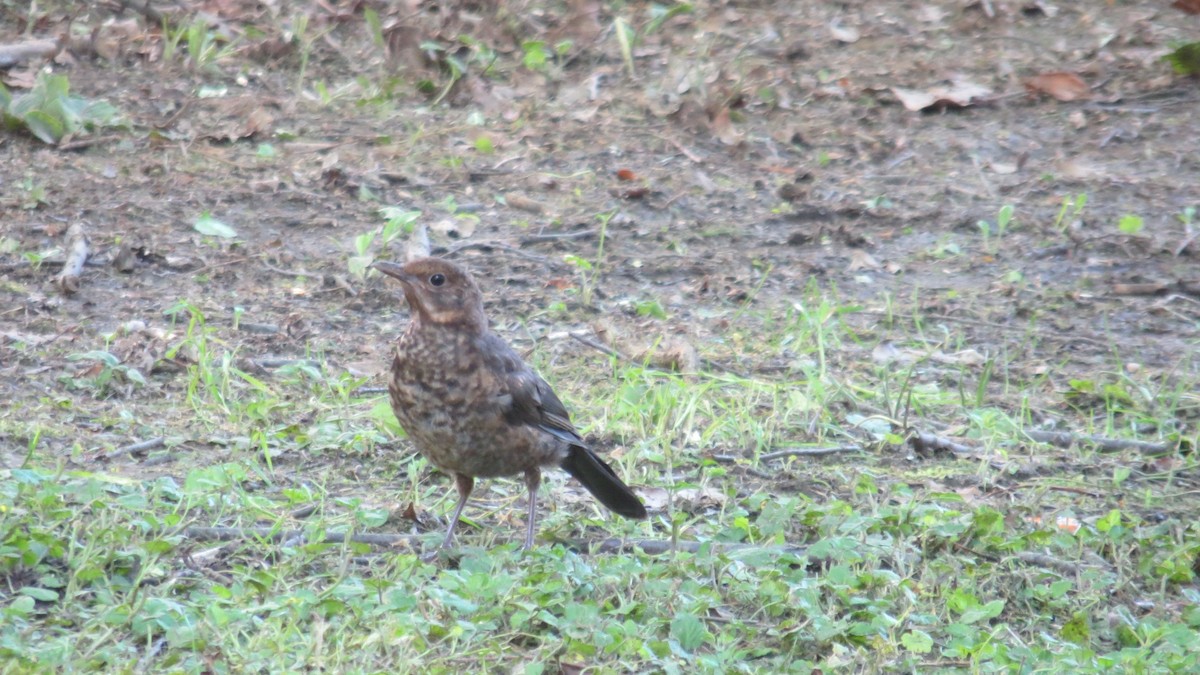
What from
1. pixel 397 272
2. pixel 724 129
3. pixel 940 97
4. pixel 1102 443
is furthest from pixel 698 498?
pixel 940 97

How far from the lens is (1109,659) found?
4.14 metres

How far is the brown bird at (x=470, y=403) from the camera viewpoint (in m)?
4.80

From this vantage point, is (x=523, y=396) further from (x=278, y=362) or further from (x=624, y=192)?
(x=624, y=192)

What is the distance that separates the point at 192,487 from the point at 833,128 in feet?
18.9

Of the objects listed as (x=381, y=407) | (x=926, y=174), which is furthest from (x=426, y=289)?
(x=926, y=174)

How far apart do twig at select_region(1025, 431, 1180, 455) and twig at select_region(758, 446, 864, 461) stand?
2.69 feet

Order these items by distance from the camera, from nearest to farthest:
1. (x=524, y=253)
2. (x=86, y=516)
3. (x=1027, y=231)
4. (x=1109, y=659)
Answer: (x=1109, y=659), (x=86, y=516), (x=524, y=253), (x=1027, y=231)

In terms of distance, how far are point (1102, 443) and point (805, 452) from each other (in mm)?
1306

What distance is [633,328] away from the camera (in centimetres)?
692

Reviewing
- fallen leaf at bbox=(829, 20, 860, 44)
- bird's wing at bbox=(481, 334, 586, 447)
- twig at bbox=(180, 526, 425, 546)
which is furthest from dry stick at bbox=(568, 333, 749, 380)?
fallen leaf at bbox=(829, 20, 860, 44)

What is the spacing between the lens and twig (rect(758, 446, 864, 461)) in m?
5.75

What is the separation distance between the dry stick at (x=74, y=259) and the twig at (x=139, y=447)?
1.56 metres

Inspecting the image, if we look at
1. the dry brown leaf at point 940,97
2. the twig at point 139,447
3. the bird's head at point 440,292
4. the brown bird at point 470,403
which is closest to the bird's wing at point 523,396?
the brown bird at point 470,403

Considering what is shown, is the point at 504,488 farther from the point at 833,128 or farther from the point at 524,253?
the point at 833,128
